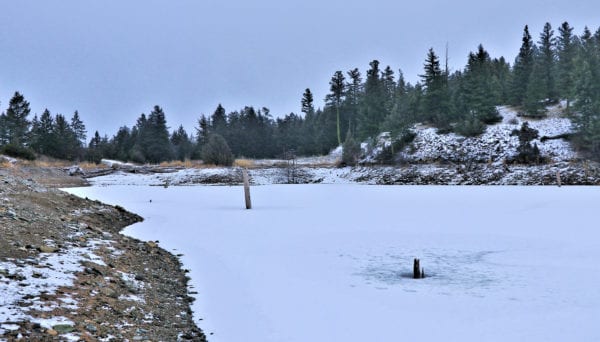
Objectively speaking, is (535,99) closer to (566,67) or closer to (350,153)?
(566,67)

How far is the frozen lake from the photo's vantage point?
5406mm

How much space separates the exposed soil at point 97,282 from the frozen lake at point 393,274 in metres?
0.49

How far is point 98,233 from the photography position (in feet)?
34.3

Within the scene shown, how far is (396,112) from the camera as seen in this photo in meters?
46.0

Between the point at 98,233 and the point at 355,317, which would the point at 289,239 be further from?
the point at 355,317

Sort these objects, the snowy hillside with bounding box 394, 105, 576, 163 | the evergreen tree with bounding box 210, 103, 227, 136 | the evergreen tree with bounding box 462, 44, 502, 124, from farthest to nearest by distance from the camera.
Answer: the evergreen tree with bounding box 210, 103, 227, 136
the evergreen tree with bounding box 462, 44, 502, 124
the snowy hillside with bounding box 394, 105, 576, 163

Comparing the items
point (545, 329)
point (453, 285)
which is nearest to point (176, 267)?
point (453, 285)

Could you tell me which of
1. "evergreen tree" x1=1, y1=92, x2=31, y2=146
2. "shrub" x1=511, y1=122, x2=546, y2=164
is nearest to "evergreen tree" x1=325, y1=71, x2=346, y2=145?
"shrub" x1=511, y1=122, x2=546, y2=164

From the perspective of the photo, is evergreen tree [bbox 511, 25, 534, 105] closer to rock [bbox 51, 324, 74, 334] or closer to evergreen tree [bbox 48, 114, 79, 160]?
rock [bbox 51, 324, 74, 334]

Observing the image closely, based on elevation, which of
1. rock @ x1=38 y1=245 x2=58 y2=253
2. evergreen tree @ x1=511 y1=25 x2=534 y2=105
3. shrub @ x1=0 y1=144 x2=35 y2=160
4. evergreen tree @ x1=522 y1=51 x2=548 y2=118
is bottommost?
rock @ x1=38 y1=245 x2=58 y2=253

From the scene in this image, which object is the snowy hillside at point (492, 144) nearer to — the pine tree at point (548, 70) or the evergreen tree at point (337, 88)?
the pine tree at point (548, 70)

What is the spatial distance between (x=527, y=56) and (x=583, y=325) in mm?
56814

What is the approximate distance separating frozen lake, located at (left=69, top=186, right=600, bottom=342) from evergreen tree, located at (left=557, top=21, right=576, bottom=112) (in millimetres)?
32458

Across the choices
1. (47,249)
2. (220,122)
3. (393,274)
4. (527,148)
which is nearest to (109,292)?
(47,249)
